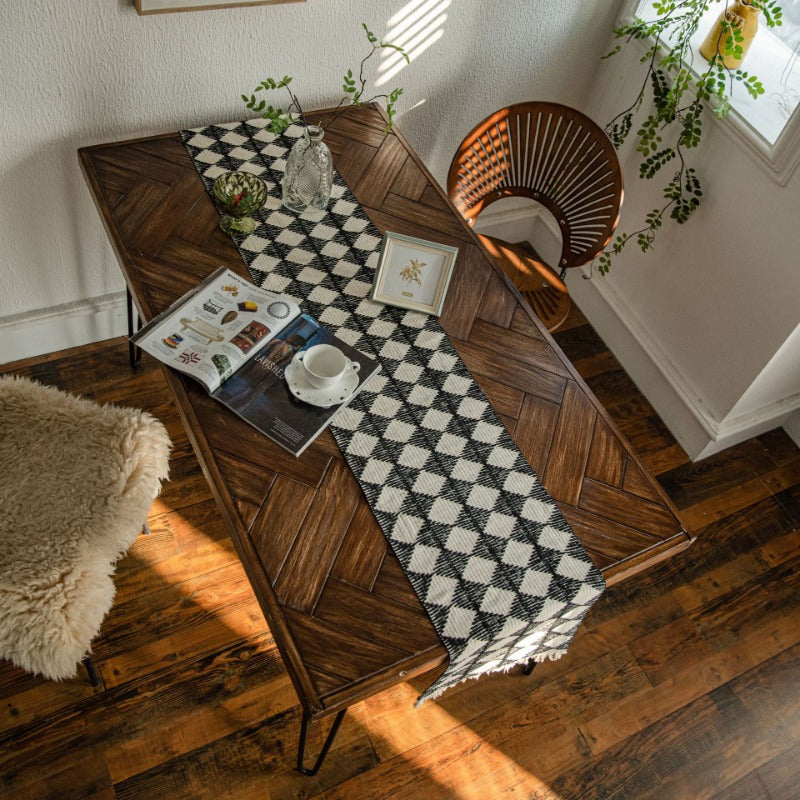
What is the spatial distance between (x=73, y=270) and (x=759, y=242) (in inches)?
73.2

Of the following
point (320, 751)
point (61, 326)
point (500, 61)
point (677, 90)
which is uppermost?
point (677, 90)

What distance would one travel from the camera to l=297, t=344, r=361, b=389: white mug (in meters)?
1.49

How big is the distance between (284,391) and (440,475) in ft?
1.12

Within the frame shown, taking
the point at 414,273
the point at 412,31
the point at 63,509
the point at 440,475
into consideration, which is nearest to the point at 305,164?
the point at 414,273

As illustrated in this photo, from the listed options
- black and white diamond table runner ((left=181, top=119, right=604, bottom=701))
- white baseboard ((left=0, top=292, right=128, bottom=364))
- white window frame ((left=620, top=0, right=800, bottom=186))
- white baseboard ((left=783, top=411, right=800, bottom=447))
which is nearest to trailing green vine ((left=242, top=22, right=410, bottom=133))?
black and white diamond table runner ((left=181, top=119, right=604, bottom=701))

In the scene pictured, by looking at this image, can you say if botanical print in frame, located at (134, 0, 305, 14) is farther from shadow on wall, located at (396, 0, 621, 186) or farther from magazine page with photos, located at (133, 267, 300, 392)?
magazine page with photos, located at (133, 267, 300, 392)

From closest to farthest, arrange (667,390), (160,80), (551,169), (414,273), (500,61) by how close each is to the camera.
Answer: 1. (414,273)
2. (160,80)
3. (551,169)
4. (500,61)
5. (667,390)

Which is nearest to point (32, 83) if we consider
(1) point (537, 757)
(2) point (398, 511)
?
(2) point (398, 511)

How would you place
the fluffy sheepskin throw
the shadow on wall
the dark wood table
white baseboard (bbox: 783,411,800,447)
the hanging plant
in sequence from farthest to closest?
white baseboard (bbox: 783,411,800,447), the shadow on wall, the hanging plant, the fluffy sheepskin throw, the dark wood table

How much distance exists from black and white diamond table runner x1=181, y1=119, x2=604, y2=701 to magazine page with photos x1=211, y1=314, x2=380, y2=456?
0.03 metres

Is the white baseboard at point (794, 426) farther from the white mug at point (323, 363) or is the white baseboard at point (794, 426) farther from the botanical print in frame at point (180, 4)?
the botanical print in frame at point (180, 4)

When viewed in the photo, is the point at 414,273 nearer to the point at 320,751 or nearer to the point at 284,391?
the point at 284,391

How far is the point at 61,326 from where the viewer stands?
7.44ft

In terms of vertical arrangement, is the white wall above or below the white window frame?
below
